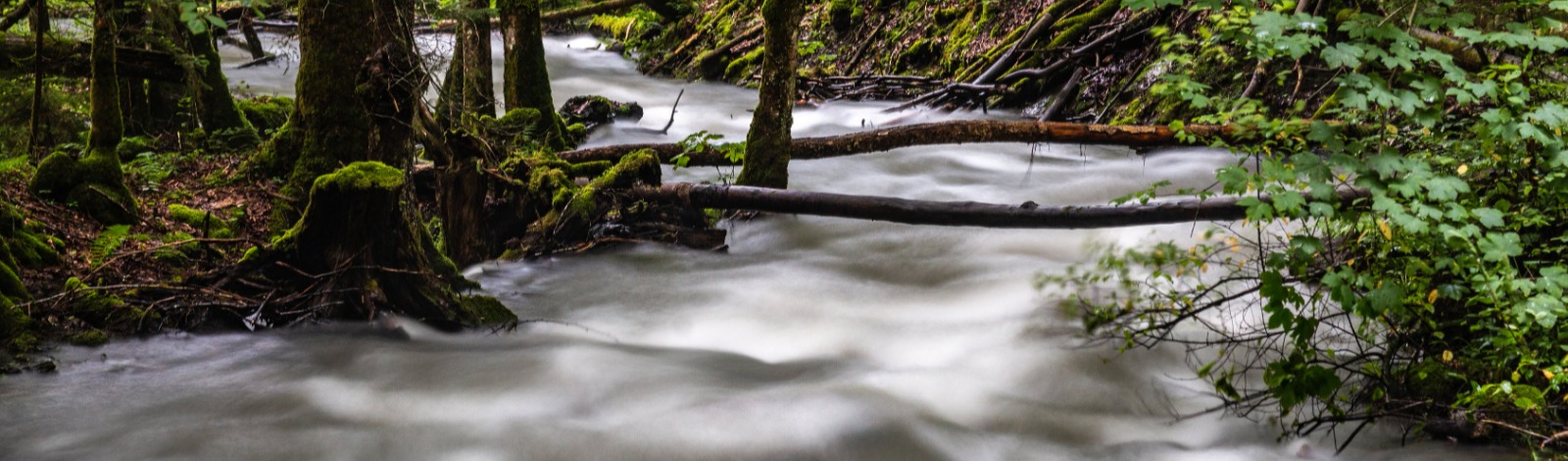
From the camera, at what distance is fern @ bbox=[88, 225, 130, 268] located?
519 centimetres

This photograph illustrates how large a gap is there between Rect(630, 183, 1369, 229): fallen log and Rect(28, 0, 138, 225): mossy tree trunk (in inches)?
131

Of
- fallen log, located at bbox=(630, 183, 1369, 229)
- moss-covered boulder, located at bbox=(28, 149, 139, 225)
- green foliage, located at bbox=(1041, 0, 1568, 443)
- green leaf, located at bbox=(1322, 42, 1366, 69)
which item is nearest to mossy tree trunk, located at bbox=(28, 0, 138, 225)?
moss-covered boulder, located at bbox=(28, 149, 139, 225)

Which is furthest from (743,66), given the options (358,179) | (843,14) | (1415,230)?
(1415,230)

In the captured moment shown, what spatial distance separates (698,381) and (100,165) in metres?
4.24

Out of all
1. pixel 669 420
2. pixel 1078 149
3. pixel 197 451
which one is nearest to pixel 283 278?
pixel 197 451

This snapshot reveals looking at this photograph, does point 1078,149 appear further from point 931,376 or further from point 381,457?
point 381,457

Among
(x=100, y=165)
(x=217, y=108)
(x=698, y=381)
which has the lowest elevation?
(x=698, y=381)

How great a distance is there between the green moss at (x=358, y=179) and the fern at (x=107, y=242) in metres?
1.49

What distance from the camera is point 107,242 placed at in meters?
5.52

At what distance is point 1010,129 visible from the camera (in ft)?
23.1

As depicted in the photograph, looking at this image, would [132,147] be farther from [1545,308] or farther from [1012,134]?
[1545,308]

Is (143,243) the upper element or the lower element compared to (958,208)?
lower

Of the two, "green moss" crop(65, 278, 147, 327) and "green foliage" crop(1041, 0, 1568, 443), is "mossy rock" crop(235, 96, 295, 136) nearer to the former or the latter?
"green moss" crop(65, 278, 147, 327)

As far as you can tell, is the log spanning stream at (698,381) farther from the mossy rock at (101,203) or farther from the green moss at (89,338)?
the mossy rock at (101,203)
